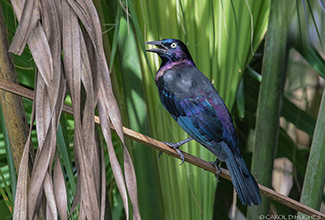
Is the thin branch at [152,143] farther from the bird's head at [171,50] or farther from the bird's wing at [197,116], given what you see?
the bird's head at [171,50]

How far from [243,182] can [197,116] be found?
387mm

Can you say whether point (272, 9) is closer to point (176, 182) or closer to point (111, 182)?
point (176, 182)

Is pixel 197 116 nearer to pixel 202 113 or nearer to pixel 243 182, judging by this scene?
pixel 202 113

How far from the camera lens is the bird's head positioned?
1694mm

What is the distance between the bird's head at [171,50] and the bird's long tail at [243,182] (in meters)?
0.62

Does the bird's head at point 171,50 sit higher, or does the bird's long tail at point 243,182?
the bird's head at point 171,50

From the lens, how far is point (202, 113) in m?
1.63

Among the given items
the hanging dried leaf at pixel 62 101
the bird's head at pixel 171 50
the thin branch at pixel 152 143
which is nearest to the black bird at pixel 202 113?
the bird's head at pixel 171 50

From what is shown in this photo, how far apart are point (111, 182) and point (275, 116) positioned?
3.69 feet

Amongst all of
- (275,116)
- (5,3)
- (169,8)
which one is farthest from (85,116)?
(5,3)

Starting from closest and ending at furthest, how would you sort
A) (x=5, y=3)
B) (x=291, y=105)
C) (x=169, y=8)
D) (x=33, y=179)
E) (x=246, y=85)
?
1. (x=33, y=179)
2. (x=169, y=8)
3. (x=5, y=3)
4. (x=291, y=105)
5. (x=246, y=85)

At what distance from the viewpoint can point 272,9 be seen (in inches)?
62.1

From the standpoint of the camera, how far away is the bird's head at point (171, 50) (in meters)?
1.69

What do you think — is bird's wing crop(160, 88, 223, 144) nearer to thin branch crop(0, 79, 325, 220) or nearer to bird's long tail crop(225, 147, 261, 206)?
bird's long tail crop(225, 147, 261, 206)
